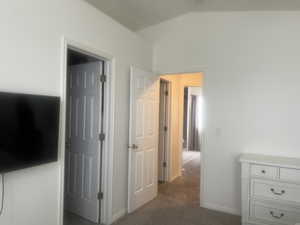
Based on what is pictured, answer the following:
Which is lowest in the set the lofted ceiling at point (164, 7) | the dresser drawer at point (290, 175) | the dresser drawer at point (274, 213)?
the dresser drawer at point (274, 213)

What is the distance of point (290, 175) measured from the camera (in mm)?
2559

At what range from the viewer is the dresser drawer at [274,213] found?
8.36 feet

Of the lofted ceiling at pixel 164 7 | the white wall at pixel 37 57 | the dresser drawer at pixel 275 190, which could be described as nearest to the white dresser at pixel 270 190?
the dresser drawer at pixel 275 190

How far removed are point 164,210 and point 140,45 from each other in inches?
101

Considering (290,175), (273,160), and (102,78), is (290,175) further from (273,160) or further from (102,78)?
(102,78)

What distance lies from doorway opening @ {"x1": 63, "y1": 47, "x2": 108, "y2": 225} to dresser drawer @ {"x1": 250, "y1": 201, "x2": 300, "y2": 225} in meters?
1.96

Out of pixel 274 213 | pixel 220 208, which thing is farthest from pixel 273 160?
pixel 220 208

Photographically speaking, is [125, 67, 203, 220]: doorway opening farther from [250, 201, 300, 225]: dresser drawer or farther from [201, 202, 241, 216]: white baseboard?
[250, 201, 300, 225]: dresser drawer

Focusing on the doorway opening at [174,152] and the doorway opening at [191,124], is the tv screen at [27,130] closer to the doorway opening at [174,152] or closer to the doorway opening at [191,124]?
the doorway opening at [174,152]

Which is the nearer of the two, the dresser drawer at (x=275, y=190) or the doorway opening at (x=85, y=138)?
the dresser drawer at (x=275, y=190)

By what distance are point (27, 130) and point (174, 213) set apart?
2.36m

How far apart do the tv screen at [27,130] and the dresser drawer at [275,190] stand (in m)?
2.38

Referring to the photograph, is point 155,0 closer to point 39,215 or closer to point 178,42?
point 178,42

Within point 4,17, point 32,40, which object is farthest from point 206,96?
point 4,17
